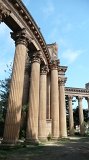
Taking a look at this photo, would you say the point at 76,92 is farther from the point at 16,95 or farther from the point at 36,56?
the point at 16,95

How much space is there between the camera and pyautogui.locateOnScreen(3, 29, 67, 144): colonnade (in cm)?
2055

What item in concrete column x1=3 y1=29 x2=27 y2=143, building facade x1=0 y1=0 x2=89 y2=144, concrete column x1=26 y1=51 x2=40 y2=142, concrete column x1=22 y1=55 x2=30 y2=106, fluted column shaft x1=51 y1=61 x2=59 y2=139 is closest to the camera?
concrete column x1=3 y1=29 x2=27 y2=143

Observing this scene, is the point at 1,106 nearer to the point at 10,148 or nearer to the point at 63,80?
the point at 63,80

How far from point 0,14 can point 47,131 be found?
20.6m

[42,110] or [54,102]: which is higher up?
[54,102]

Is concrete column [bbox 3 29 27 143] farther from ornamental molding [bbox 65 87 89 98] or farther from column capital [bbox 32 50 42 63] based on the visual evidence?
ornamental molding [bbox 65 87 89 98]

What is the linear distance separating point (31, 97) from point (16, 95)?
234 inches

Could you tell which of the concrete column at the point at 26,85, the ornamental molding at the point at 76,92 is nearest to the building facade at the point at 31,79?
the concrete column at the point at 26,85

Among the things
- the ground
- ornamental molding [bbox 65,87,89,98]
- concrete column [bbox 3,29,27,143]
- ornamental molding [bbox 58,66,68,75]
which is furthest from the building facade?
ornamental molding [bbox 65,87,89,98]

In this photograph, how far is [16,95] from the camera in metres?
21.3

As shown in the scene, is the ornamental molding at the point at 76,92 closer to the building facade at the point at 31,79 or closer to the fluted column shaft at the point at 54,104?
the building facade at the point at 31,79

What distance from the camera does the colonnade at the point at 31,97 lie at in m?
20.5

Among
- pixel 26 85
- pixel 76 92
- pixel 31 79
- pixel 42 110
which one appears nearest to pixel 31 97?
pixel 31 79

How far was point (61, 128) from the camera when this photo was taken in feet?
130
